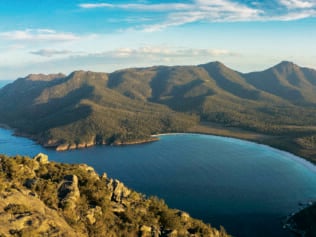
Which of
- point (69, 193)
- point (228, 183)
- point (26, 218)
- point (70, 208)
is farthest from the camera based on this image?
point (228, 183)

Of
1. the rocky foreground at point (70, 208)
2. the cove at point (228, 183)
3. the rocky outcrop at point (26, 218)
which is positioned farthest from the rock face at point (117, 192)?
the cove at point (228, 183)

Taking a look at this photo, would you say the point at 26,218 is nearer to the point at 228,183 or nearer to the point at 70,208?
the point at 70,208

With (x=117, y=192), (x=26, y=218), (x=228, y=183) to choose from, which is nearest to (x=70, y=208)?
(x=26, y=218)

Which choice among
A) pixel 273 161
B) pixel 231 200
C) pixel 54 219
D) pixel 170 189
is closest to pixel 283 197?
pixel 231 200

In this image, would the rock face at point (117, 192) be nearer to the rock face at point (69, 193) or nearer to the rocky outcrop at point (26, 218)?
the rock face at point (69, 193)

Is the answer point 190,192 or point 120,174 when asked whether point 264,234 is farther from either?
point 120,174

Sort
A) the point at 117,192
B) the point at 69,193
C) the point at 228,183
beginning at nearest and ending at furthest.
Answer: the point at 69,193 → the point at 117,192 → the point at 228,183

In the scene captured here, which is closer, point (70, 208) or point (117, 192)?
point (70, 208)

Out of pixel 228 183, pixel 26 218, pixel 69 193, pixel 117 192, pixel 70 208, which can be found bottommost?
pixel 228 183
